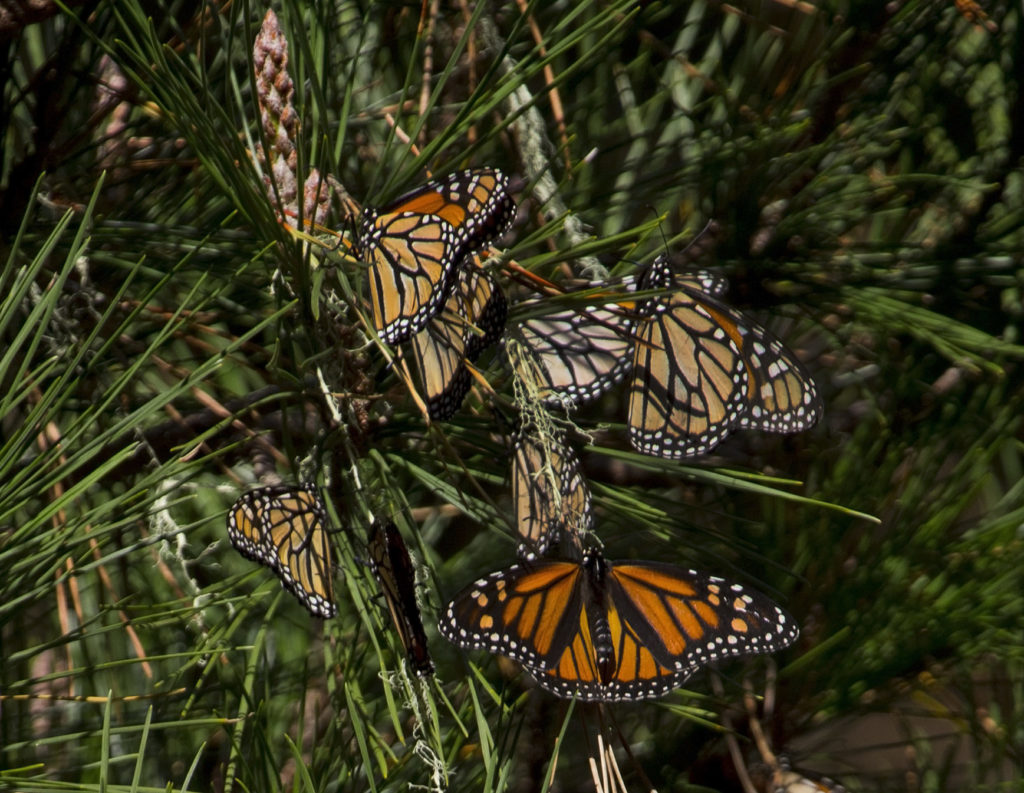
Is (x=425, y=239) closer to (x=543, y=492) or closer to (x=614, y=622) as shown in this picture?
(x=543, y=492)

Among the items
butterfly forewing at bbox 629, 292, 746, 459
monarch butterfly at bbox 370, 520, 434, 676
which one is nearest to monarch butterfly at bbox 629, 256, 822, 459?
butterfly forewing at bbox 629, 292, 746, 459

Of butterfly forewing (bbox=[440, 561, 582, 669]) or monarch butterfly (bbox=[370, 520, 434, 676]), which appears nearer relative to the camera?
monarch butterfly (bbox=[370, 520, 434, 676])

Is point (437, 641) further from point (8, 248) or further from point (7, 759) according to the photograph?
point (8, 248)

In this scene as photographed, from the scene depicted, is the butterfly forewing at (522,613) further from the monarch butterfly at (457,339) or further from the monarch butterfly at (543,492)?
the monarch butterfly at (457,339)

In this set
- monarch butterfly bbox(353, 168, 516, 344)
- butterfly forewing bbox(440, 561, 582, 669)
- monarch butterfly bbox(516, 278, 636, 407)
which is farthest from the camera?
monarch butterfly bbox(516, 278, 636, 407)

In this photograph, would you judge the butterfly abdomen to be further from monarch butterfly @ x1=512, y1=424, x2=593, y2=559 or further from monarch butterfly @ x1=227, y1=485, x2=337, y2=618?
monarch butterfly @ x1=227, y1=485, x2=337, y2=618

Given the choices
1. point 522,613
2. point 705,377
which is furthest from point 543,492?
point 705,377
